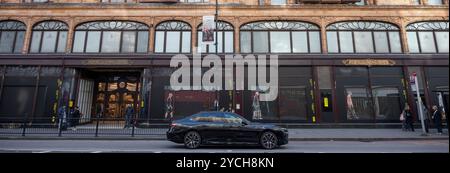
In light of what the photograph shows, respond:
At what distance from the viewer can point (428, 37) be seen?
1875cm

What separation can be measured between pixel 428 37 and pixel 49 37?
29.2m

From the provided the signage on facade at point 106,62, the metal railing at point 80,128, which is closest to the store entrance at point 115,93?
the signage on facade at point 106,62

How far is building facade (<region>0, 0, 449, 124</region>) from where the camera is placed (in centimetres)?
1761

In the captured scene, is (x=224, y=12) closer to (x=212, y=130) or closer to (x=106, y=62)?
(x=106, y=62)

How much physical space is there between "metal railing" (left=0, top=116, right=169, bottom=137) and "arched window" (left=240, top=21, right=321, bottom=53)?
29.8 feet

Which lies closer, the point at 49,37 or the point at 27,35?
the point at 27,35

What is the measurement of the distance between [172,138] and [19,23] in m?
17.8

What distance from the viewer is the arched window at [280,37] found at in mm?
18719

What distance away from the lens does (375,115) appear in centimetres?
1748

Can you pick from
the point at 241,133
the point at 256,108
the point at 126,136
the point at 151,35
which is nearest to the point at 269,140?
the point at 241,133

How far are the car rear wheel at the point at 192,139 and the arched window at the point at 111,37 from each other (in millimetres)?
10834
